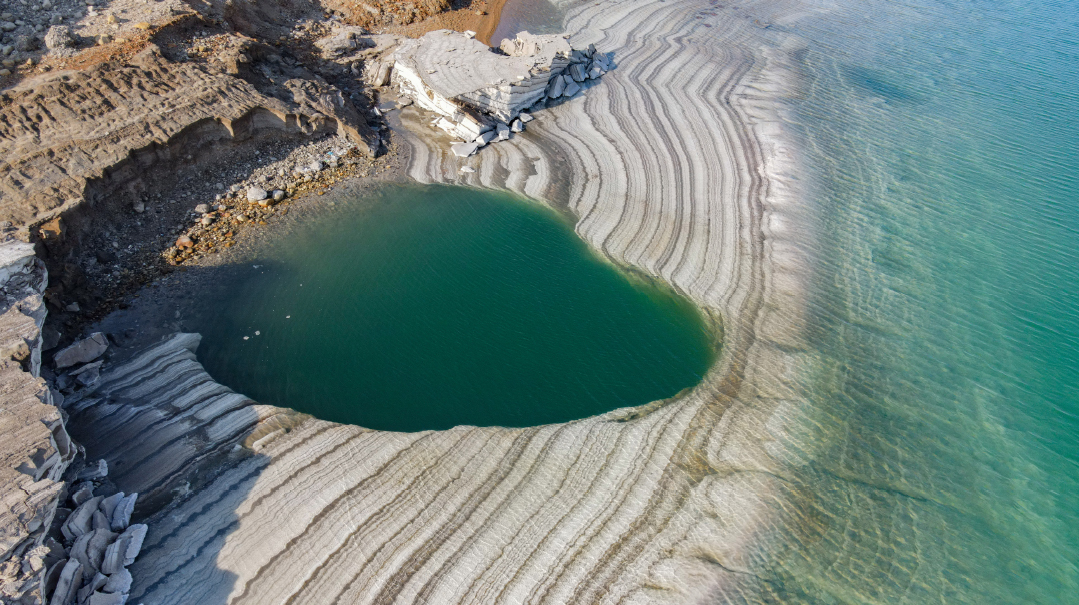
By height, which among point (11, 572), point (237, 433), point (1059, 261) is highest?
point (1059, 261)

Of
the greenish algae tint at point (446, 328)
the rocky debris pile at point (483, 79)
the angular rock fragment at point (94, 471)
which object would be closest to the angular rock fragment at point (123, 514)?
the angular rock fragment at point (94, 471)

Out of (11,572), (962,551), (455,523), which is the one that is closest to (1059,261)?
(962,551)

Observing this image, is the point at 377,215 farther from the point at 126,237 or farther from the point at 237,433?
the point at 237,433

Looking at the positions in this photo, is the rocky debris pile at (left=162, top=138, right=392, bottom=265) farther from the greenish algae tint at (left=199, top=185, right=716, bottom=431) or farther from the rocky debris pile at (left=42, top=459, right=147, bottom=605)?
the rocky debris pile at (left=42, top=459, right=147, bottom=605)

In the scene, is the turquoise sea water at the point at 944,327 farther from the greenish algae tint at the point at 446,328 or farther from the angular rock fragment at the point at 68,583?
the angular rock fragment at the point at 68,583

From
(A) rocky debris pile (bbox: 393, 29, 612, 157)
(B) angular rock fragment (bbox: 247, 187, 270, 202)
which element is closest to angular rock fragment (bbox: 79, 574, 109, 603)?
(B) angular rock fragment (bbox: 247, 187, 270, 202)

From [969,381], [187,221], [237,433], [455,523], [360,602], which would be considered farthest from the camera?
[187,221]

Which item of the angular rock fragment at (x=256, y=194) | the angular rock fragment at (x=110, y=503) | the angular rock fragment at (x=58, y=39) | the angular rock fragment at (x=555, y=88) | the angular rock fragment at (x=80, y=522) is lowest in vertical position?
the angular rock fragment at (x=110, y=503)
